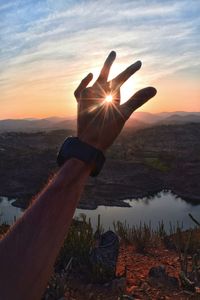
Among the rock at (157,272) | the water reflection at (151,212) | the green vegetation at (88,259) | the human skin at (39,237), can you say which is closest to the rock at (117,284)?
the green vegetation at (88,259)

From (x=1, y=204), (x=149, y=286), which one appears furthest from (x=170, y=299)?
(x=1, y=204)

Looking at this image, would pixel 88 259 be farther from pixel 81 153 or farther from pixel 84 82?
pixel 81 153

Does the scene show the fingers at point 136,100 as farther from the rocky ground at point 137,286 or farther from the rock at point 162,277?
the rock at point 162,277

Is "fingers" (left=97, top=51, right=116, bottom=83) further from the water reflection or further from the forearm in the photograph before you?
the water reflection

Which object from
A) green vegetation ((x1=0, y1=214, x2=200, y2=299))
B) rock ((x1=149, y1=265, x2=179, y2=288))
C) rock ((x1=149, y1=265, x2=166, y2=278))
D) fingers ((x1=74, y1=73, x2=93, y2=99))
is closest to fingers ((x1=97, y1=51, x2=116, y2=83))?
fingers ((x1=74, y1=73, x2=93, y2=99))

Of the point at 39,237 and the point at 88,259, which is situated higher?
the point at 39,237

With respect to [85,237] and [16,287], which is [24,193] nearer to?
[85,237]

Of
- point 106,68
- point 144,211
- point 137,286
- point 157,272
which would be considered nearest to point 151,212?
point 144,211
